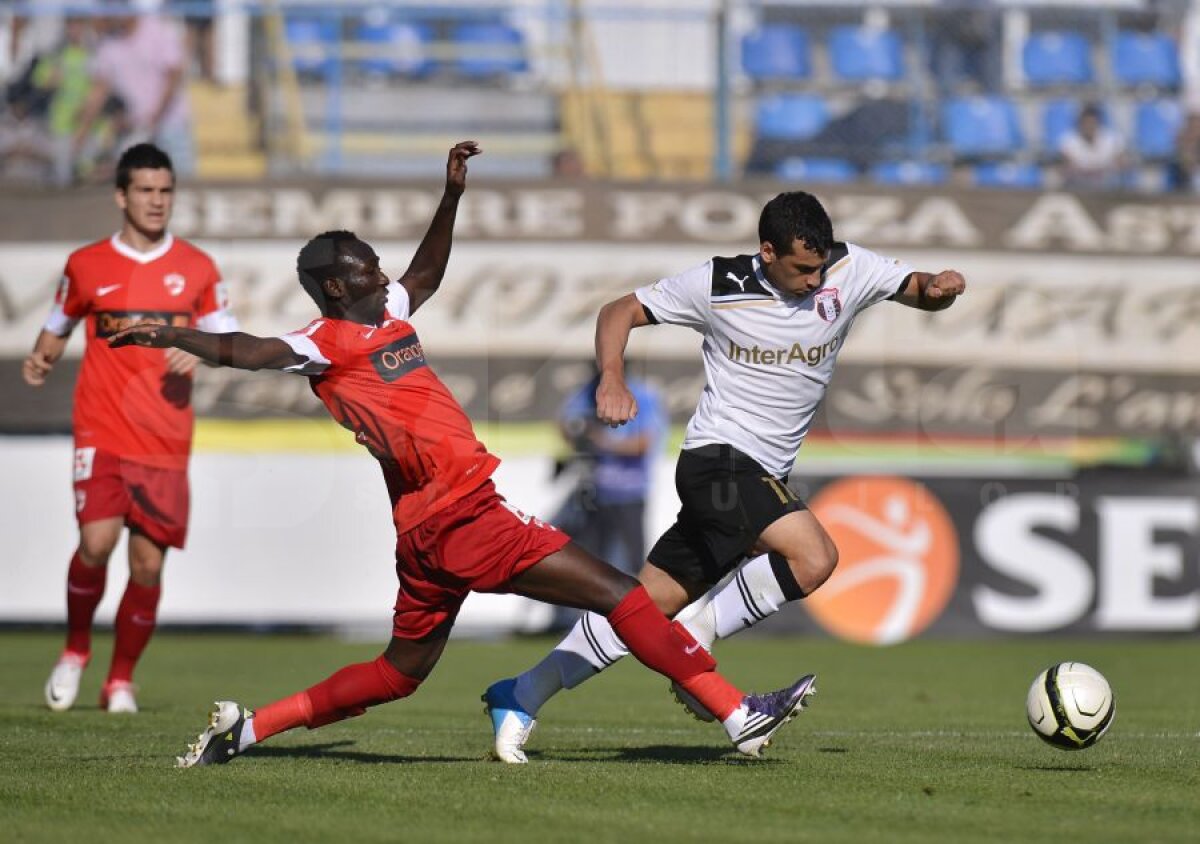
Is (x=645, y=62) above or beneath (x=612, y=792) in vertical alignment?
above

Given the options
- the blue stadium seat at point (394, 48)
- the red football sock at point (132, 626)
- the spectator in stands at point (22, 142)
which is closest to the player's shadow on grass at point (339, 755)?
the red football sock at point (132, 626)

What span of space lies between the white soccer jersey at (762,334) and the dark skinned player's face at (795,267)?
0.36ft

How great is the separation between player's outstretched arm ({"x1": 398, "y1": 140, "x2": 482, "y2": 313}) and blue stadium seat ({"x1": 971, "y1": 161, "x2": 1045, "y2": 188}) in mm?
12249

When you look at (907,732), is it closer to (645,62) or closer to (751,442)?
(751,442)

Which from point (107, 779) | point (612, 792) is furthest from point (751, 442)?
point (107, 779)

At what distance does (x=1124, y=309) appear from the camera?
18.1 meters

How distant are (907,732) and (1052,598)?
6.96 metres

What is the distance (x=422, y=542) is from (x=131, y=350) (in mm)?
3612

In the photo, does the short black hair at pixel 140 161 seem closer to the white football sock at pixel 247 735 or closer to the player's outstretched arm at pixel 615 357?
the player's outstretched arm at pixel 615 357

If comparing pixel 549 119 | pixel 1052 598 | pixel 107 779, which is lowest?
pixel 1052 598

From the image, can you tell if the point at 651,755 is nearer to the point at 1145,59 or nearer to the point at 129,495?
the point at 129,495

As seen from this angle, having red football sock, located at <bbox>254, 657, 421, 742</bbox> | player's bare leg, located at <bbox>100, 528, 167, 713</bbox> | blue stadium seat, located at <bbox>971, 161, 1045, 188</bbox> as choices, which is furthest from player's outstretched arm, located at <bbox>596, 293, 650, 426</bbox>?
blue stadium seat, located at <bbox>971, 161, 1045, 188</bbox>

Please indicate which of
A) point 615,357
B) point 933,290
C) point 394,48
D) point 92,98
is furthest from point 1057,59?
point 615,357

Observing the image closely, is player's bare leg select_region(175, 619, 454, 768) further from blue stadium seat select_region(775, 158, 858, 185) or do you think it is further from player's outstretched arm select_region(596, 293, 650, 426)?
blue stadium seat select_region(775, 158, 858, 185)
